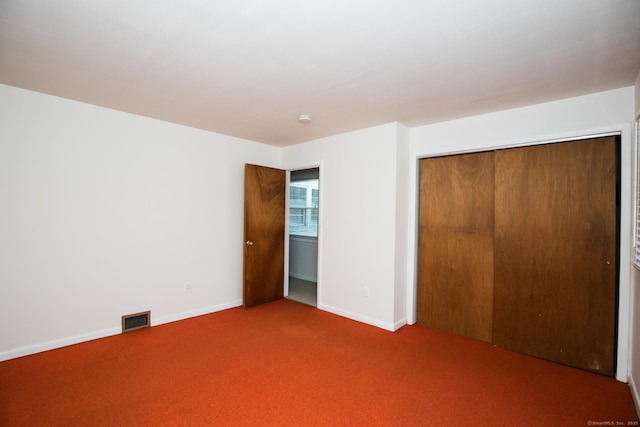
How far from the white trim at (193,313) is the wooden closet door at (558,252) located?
325 centimetres

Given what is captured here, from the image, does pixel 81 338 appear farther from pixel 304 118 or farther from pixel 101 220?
pixel 304 118

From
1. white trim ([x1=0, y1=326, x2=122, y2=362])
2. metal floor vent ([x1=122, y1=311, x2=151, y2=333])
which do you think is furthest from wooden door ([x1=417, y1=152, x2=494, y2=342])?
white trim ([x1=0, y1=326, x2=122, y2=362])

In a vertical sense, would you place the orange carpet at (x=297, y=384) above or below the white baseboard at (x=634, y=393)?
below

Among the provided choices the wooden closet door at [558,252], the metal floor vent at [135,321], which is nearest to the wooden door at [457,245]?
the wooden closet door at [558,252]

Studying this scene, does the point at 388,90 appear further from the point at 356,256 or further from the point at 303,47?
the point at 356,256

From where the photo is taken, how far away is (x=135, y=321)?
10.9 feet

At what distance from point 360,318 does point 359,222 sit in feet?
3.89

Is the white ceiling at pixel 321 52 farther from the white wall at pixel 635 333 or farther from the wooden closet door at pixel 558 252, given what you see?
the wooden closet door at pixel 558 252

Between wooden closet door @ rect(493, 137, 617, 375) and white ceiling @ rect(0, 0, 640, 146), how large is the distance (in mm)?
608

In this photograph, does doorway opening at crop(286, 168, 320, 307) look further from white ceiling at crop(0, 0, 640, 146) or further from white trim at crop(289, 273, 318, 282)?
white ceiling at crop(0, 0, 640, 146)

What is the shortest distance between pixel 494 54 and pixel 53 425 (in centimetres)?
363

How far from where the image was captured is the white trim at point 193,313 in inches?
139

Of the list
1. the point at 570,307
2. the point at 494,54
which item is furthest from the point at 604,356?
the point at 494,54

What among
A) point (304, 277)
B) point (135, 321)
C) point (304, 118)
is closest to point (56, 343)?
point (135, 321)
